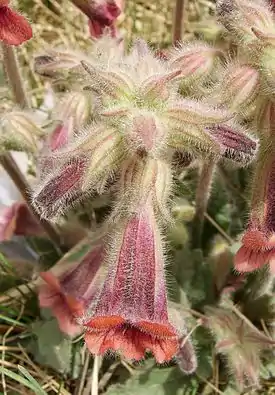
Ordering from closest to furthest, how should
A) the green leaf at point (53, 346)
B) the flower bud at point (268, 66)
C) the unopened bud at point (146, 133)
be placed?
the unopened bud at point (146, 133) < the flower bud at point (268, 66) < the green leaf at point (53, 346)

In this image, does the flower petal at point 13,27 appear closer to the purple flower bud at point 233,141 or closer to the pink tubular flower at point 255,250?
the purple flower bud at point 233,141

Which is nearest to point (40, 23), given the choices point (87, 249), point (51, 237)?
point (51, 237)

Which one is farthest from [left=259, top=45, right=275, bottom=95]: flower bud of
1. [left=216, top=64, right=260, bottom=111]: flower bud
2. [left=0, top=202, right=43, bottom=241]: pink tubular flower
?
[left=0, top=202, right=43, bottom=241]: pink tubular flower

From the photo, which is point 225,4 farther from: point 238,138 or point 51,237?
point 51,237

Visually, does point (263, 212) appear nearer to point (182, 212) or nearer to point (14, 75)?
point (182, 212)

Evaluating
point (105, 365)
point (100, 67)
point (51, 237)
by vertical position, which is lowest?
point (105, 365)

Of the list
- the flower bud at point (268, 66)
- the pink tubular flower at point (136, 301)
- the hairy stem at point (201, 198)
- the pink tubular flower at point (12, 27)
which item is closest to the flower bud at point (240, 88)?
the flower bud at point (268, 66)
